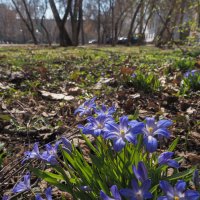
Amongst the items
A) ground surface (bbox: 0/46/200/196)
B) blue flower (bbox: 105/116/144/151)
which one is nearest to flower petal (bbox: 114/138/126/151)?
blue flower (bbox: 105/116/144/151)

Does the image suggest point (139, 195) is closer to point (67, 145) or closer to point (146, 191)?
point (146, 191)

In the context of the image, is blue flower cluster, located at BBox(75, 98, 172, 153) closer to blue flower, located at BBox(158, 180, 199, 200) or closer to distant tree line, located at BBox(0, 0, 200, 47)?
blue flower, located at BBox(158, 180, 199, 200)

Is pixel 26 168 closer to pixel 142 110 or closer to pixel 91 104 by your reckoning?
pixel 91 104

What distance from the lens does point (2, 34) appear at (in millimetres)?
78000

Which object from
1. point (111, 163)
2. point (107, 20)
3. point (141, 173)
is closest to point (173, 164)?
point (141, 173)

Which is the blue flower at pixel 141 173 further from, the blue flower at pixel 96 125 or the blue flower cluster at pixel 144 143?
the blue flower at pixel 96 125

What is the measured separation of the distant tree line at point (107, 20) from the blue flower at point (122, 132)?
5.50 meters

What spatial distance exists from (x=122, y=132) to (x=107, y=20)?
4544cm

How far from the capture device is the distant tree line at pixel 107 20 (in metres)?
9.84

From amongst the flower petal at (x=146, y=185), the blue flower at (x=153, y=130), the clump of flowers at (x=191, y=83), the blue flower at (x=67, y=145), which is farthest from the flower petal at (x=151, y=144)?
the clump of flowers at (x=191, y=83)

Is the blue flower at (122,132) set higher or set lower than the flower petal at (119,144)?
higher

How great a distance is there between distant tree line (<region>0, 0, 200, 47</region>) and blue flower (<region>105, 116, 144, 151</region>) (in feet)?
18.1

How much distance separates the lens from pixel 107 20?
44875 mm

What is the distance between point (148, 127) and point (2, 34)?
83.0 m
